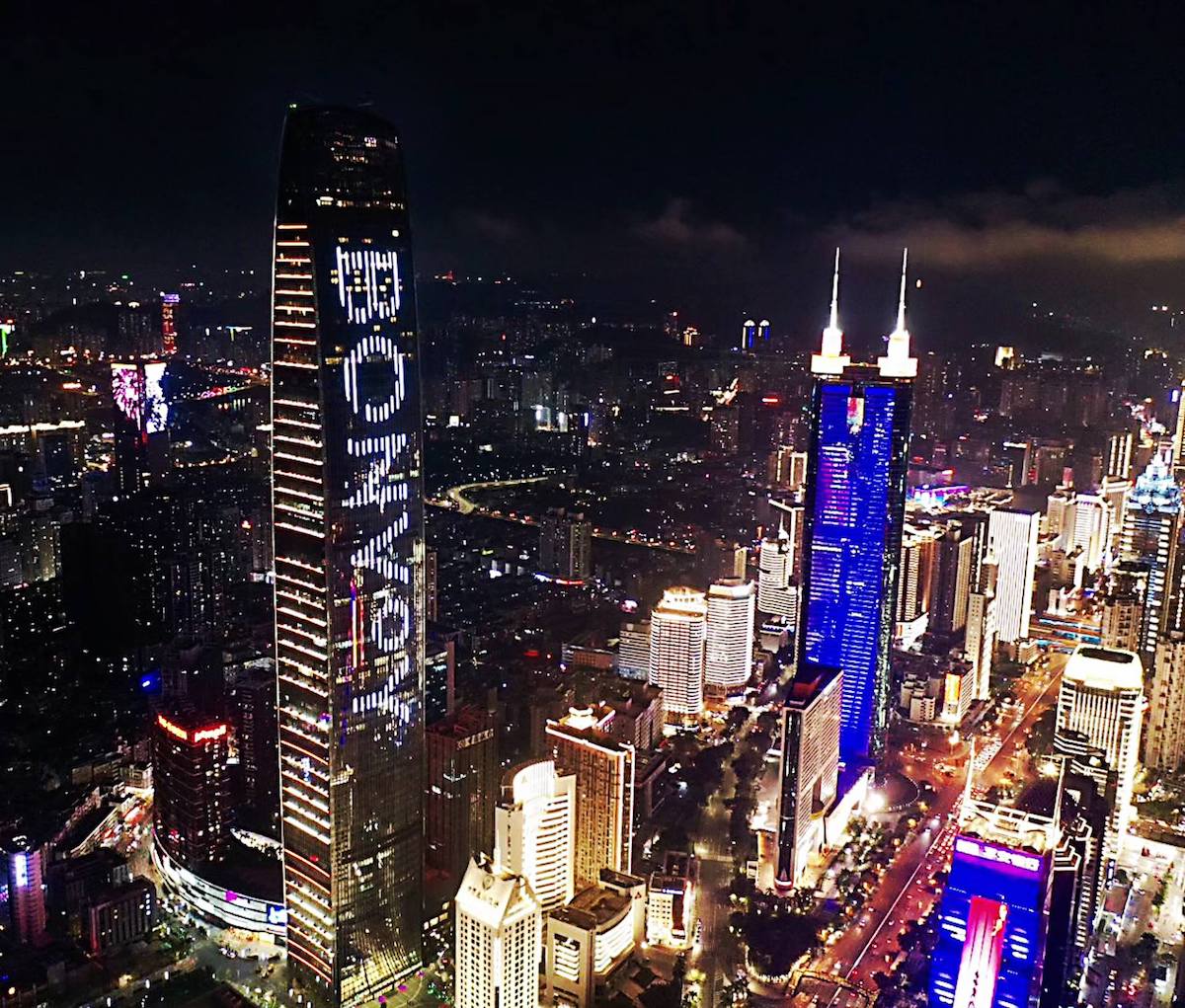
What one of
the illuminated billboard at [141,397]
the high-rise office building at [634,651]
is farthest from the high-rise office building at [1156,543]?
the illuminated billboard at [141,397]

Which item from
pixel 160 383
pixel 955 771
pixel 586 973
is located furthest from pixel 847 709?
pixel 160 383

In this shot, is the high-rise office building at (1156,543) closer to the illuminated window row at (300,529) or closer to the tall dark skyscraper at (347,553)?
the tall dark skyscraper at (347,553)

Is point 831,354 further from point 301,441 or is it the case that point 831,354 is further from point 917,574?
point 301,441

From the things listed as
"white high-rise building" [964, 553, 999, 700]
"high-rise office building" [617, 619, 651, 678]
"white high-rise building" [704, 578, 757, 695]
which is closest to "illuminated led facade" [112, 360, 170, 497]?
"high-rise office building" [617, 619, 651, 678]

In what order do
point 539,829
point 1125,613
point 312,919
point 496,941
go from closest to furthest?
1. point 496,941
2. point 312,919
3. point 539,829
4. point 1125,613

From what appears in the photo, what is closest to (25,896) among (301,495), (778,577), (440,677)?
(301,495)

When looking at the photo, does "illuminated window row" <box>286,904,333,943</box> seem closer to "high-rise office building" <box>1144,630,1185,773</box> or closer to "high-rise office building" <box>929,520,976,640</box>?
"high-rise office building" <box>1144,630,1185,773</box>
